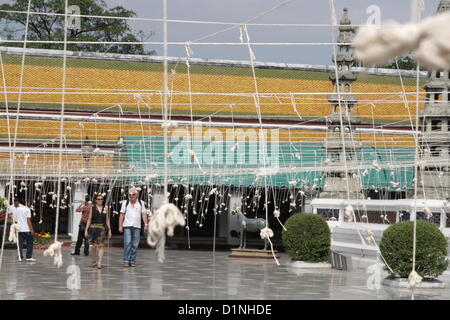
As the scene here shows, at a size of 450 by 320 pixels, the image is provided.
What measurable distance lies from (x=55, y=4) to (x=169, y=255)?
126ft

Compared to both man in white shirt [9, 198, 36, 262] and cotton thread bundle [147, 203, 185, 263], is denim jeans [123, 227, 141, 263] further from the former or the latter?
cotton thread bundle [147, 203, 185, 263]

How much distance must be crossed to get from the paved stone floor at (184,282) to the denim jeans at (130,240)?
35cm

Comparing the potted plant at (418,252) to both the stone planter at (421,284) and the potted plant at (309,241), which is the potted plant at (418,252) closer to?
the stone planter at (421,284)

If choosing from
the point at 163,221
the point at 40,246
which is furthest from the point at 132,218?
the point at 163,221

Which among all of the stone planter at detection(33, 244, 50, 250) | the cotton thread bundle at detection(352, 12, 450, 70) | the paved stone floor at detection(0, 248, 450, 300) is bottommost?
the paved stone floor at detection(0, 248, 450, 300)

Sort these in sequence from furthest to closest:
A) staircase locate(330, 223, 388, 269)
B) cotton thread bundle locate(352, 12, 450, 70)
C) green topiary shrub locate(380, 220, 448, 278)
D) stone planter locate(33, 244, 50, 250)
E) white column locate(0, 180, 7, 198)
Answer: white column locate(0, 180, 7, 198), stone planter locate(33, 244, 50, 250), staircase locate(330, 223, 388, 269), green topiary shrub locate(380, 220, 448, 278), cotton thread bundle locate(352, 12, 450, 70)

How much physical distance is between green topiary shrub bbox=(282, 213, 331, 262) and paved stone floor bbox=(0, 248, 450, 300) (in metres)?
0.52

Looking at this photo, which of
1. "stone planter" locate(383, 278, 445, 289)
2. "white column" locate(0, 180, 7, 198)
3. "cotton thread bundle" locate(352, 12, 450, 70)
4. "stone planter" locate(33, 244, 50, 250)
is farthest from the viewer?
"white column" locate(0, 180, 7, 198)

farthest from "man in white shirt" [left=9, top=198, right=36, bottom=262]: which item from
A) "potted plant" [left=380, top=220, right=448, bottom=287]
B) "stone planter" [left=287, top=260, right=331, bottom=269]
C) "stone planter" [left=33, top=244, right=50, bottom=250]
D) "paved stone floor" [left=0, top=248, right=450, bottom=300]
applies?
"potted plant" [left=380, top=220, right=448, bottom=287]

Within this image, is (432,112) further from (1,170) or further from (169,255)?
(1,170)

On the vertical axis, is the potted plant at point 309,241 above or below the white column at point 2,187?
below

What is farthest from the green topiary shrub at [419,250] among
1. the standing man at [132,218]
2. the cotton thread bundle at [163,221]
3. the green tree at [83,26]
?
the green tree at [83,26]

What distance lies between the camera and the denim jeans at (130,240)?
19.5 m

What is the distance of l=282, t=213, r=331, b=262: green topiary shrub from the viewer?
2100cm
